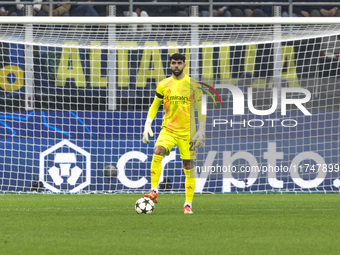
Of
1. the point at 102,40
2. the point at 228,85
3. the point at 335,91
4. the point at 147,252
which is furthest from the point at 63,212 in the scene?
the point at 335,91

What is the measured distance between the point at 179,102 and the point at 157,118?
5442 millimetres

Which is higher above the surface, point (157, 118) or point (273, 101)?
point (273, 101)

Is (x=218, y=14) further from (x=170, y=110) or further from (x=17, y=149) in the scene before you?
(x=170, y=110)

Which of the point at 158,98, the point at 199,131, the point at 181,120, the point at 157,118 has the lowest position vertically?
the point at 157,118

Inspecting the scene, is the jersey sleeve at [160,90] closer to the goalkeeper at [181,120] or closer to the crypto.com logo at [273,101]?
the goalkeeper at [181,120]

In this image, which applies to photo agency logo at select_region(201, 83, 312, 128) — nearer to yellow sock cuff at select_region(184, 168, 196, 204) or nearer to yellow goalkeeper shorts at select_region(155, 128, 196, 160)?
yellow goalkeeper shorts at select_region(155, 128, 196, 160)

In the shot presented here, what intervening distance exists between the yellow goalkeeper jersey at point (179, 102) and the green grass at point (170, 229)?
3.17 ft

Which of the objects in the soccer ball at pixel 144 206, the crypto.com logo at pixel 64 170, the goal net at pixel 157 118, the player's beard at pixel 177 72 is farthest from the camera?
the goal net at pixel 157 118

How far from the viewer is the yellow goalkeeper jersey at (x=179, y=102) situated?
8.70m

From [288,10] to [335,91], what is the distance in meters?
2.52

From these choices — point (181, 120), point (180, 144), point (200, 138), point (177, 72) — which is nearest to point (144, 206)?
point (180, 144)

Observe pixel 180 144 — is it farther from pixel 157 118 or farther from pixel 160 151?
pixel 157 118

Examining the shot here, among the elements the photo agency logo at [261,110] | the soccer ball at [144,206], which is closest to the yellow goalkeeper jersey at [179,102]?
the soccer ball at [144,206]

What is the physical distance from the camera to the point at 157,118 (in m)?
14.2
